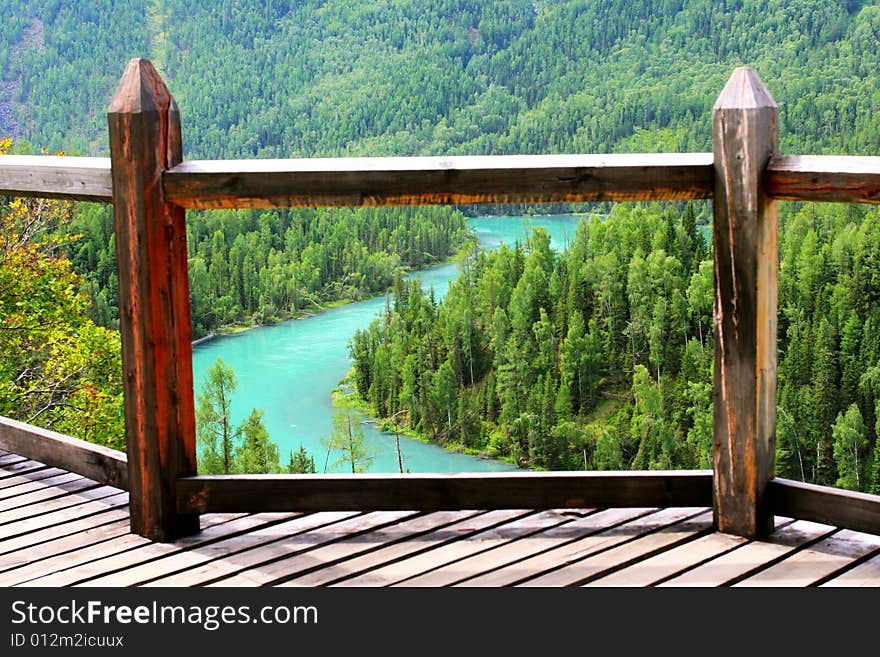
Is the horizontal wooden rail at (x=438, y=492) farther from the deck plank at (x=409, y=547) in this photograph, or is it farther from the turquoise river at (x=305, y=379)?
the turquoise river at (x=305, y=379)

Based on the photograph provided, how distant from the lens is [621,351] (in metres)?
38.6

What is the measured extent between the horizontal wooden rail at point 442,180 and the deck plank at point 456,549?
2.56 ft

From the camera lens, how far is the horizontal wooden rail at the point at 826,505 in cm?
228

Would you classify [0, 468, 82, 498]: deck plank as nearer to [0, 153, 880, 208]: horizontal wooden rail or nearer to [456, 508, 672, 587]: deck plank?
[0, 153, 880, 208]: horizontal wooden rail

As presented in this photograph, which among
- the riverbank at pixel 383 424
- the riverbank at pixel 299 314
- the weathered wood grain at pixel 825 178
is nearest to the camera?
the weathered wood grain at pixel 825 178

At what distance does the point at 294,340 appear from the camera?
41.9 meters

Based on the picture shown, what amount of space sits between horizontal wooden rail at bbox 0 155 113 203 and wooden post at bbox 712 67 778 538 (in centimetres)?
137

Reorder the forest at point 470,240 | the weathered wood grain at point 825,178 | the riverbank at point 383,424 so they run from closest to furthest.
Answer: the weathered wood grain at point 825,178 → the forest at point 470,240 → the riverbank at point 383,424

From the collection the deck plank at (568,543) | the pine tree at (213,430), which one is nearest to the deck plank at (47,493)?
the deck plank at (568,543)

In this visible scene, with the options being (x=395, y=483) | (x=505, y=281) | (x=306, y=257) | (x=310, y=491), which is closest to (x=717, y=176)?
(x=395, y=483)

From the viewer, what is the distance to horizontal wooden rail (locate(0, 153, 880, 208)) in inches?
89.4

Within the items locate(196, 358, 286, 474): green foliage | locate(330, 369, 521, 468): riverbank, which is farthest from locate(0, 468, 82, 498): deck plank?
locate(330, 369, 521, 468): riverbank

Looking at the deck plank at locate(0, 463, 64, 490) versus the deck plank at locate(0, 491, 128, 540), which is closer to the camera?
the deck plank at locate(0, 491, 128, 540)
